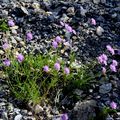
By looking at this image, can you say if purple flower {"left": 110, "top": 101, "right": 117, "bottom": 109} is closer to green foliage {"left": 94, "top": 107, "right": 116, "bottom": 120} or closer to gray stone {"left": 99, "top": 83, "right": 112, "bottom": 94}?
green foliage {"left": 94, "top": 107, "right": 116, "bottom": 120}

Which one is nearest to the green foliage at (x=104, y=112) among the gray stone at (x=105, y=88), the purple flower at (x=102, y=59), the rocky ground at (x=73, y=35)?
the rocky ground at (x=73, y=35)

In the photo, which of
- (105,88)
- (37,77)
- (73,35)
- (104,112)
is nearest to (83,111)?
(104,112)

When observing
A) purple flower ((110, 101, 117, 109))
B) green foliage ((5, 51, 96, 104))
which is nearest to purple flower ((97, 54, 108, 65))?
green foliage ((5, 51, 96, 104))

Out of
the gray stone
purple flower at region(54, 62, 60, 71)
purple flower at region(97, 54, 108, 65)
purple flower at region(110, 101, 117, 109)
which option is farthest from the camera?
the gray stone

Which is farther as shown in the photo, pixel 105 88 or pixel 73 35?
pixel 73 35

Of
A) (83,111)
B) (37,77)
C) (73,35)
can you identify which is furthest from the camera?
(73,35)

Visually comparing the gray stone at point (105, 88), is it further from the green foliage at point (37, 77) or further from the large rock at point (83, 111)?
the large rock at point (83, 111)

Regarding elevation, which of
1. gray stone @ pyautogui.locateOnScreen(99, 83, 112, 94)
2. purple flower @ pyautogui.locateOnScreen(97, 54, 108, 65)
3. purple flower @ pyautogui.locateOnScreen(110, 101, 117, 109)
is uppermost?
purple flower @ pyautogui.locateOnScreen(97, 54, 108, 65)

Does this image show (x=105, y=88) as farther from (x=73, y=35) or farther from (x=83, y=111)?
(x=73, y=35)
